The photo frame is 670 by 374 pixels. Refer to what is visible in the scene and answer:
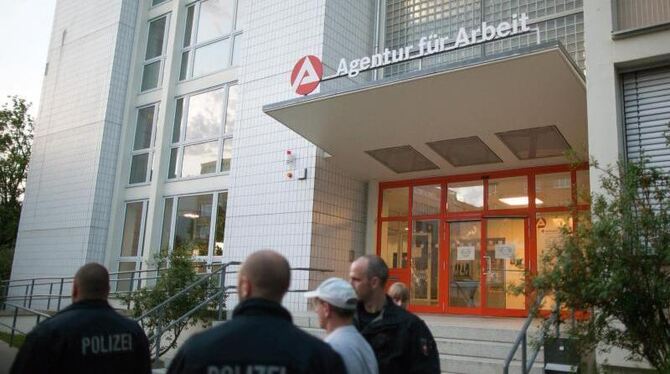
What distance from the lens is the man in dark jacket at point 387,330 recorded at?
3.35 metres

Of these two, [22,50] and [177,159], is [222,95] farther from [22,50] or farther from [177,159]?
[22,50]

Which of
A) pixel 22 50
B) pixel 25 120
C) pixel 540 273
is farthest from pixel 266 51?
pixel 25 120

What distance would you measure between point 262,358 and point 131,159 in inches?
600

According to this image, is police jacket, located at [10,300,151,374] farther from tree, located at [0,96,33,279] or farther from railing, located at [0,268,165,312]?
tree, located at [0,96,33,279]

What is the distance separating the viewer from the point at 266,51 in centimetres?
1238

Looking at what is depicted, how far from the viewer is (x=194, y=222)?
46.4ft

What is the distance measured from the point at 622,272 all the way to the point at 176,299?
6.86m

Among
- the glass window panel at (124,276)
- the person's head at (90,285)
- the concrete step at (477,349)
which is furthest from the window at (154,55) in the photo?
the person's head at (90,285)

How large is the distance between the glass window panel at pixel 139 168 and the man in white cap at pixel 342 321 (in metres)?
14.0

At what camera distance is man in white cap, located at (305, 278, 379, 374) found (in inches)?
102

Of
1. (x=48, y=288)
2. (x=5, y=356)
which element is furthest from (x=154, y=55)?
(x=5, y=356)

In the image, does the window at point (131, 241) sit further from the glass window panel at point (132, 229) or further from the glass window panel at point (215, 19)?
the glass window panel at point (215, 19)

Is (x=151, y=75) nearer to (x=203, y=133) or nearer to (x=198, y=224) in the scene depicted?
(x=203, y=133)

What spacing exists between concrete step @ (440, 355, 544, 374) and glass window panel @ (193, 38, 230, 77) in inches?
389
